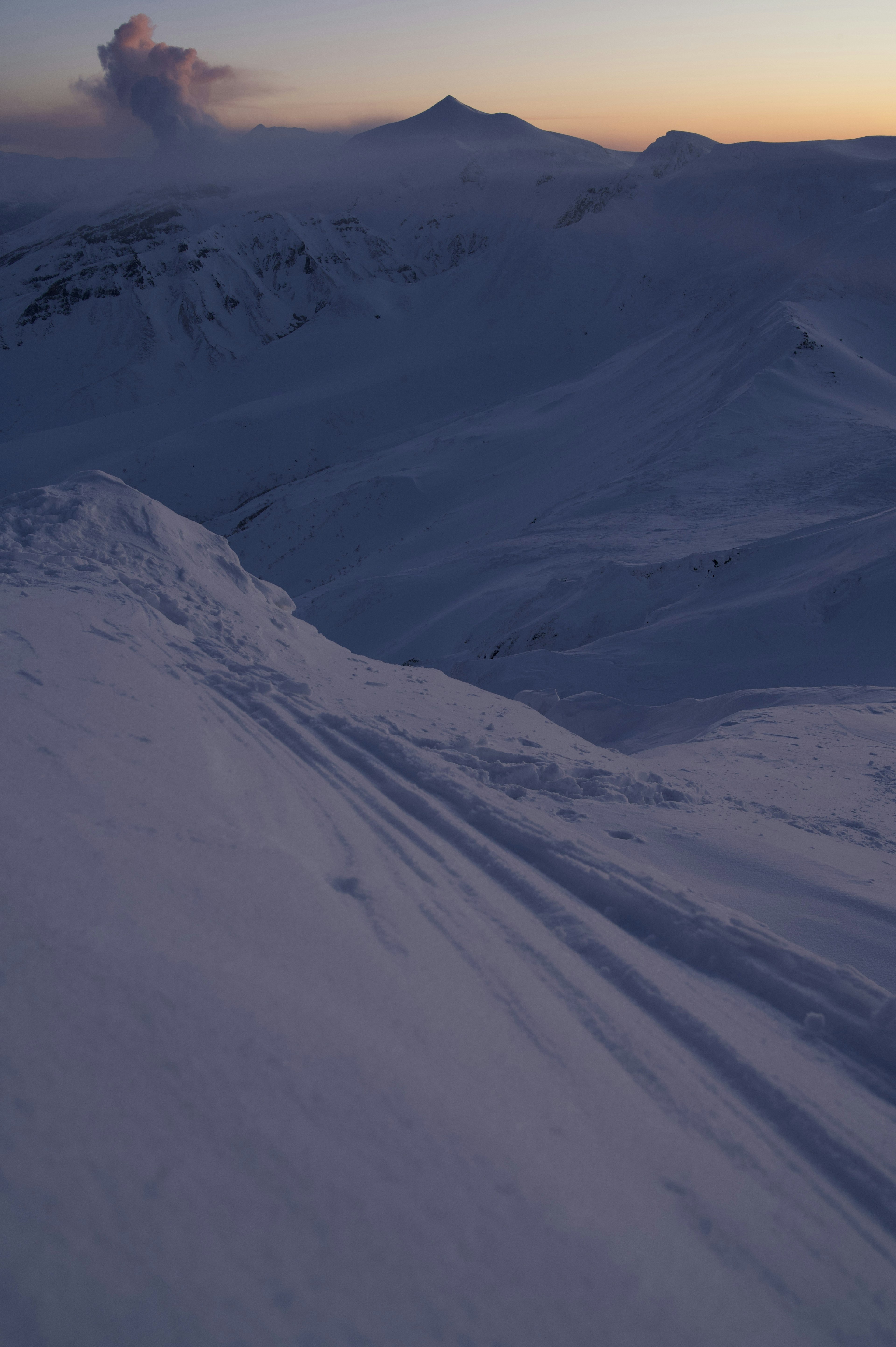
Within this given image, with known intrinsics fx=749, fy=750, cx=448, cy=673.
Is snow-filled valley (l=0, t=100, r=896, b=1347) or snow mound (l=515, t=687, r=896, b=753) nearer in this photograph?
snow-filled valley (l=0, t=100, r=896, b=1347)

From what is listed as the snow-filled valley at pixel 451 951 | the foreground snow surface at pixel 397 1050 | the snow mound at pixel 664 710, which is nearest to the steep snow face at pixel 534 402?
the snow-filled valley at pixel 451 951

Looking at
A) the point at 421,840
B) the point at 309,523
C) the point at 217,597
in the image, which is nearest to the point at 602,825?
the point at 421,840

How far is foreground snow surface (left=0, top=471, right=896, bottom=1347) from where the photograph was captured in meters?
1.50

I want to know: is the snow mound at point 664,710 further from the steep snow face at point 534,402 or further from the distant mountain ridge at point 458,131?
the distant mountain ridge at point 458,131

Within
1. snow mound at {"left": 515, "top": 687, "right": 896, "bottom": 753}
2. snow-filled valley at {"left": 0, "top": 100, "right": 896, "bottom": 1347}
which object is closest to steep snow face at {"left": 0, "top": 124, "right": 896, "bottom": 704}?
snow-filled valley at {"left": 0, "top": 100, "right": 896, "bottom": 1347}

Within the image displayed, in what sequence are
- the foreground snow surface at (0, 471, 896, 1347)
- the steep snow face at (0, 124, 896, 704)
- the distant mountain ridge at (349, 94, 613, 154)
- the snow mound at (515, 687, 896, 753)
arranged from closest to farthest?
the foreground snow surface at (0, 471, 896, 1347) → the snow mound at (515, 687, 896, 753) → the steep snow face at (0, 124, 896, 704) → the distant mountain ridge at (349, 94, 613, 154)

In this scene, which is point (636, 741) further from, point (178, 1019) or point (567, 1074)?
point (178, 1019)

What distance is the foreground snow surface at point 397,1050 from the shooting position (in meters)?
1.50

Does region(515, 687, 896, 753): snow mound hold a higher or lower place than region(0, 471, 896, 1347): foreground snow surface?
lower

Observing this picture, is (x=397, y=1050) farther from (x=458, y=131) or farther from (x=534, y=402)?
(x=458, y=131)

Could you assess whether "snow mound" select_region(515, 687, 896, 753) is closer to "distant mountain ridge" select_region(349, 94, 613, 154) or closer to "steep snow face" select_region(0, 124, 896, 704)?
"steep snow face" select_region(0, 124, 896, 704)

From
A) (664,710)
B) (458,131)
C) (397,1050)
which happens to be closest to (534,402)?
(664,710)

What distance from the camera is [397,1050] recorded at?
6.64ft

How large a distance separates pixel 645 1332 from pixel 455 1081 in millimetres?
650
